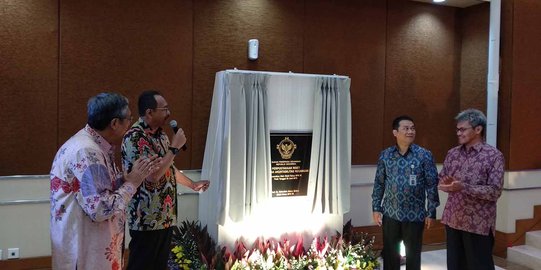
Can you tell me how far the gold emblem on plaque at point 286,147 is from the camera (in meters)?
3.93

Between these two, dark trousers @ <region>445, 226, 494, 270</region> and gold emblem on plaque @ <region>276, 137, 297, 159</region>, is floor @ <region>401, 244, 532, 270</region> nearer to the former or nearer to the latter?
dark trousers @ <region>445, 226, 494, 270</region>

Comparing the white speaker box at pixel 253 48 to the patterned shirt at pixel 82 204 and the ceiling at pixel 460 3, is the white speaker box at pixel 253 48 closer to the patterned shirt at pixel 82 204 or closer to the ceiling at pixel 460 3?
the ceiling at pixel 460 3

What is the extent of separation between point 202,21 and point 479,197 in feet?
9.11

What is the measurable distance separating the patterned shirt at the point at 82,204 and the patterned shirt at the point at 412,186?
2.10 m

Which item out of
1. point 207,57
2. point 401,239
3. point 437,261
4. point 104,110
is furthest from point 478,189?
point 207,57

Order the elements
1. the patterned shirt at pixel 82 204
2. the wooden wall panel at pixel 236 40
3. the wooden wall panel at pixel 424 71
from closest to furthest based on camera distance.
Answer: the patterned shirt at pixel 82 204 → the wooden wall panel at pixel 236 40 → the wooden wall panel at pixel 424 71

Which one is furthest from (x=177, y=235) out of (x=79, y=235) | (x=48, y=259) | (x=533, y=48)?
(x=533, y=48)

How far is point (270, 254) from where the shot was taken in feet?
12.0

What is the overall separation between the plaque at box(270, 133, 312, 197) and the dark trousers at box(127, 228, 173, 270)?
158 centimetres

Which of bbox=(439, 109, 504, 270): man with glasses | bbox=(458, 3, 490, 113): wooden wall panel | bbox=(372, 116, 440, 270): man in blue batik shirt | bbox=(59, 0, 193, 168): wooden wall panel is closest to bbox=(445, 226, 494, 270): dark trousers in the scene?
bbox=(439, 109, 504, 270): man with glasses

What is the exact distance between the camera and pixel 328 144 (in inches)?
159

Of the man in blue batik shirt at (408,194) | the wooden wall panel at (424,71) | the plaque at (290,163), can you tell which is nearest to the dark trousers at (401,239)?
the man in blue batik shirt at (408,194)

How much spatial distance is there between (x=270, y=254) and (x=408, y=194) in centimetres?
121

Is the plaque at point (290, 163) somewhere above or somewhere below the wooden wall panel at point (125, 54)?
below
